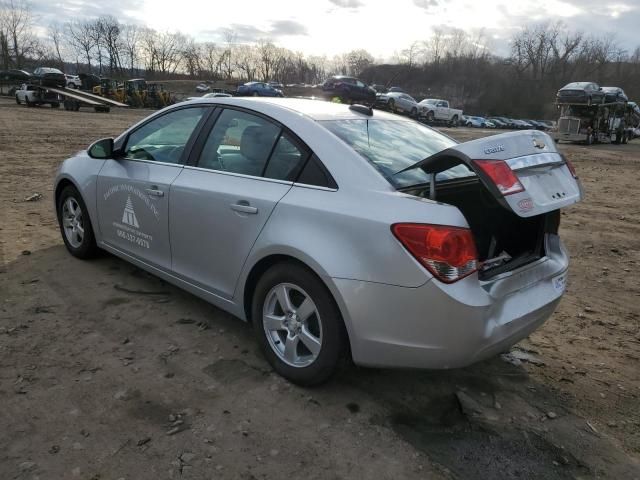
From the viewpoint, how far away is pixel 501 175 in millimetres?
2336

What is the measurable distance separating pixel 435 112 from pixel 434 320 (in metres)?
41.2

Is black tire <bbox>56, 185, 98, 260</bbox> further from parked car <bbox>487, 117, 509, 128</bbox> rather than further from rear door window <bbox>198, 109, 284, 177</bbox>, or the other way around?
parked car <bbox>487, 117, 509, 128</bbox>

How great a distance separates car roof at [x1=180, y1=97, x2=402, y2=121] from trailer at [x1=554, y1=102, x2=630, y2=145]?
27.6 m

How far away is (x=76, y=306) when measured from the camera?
3.84 m

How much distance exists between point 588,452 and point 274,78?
112797mm

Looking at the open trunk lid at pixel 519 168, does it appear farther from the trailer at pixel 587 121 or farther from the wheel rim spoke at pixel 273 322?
the trailer at pixel 587 121

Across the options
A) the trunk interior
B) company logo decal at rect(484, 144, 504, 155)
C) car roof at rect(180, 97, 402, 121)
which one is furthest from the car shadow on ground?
car roof at rect(180, 97, 402, 121)

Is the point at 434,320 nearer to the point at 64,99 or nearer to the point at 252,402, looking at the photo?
the point at 252,402

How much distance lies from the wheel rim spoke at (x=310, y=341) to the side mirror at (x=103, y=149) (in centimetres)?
243

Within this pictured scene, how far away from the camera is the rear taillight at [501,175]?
232 cm

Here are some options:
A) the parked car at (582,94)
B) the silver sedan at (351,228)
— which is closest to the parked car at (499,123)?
the parked car at (582,94)

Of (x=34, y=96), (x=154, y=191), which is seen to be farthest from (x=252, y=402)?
(x=34, y=96)

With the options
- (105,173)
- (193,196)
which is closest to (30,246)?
(105,173)

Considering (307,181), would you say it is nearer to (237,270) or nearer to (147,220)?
(237,270)
